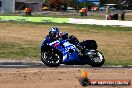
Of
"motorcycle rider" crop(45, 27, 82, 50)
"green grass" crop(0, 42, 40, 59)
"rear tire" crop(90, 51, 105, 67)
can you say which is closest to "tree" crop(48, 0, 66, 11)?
"green grass" crop(0, 42, 40, 59)

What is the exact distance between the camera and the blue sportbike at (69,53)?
1451 centimetres

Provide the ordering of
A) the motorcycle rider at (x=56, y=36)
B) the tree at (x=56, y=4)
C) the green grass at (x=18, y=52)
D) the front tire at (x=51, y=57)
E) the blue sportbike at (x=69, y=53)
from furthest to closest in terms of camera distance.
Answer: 1. the tree at (x=56, y=4)
2. the green grass at (x=18, y=52)
3. the front tire at (x=51, y=57)
4. the blue sportbike at (x=69, y=53)
5. the motorcycle rider at (x=56, y=36)

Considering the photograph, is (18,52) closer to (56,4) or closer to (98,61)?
(98,61)

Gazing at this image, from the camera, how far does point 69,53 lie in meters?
14.5

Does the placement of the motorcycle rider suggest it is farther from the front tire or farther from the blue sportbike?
the front tire

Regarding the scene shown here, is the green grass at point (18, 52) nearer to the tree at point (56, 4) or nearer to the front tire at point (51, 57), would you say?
the front tire at point (51, 57)

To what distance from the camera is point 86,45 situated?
14547 millimetres

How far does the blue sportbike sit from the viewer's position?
47.6 feet

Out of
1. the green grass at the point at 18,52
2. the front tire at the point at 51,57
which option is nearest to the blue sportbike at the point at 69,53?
the front tire at the point at 51,57

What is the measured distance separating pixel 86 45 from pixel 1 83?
185 inches

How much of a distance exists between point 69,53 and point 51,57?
681 millimetres

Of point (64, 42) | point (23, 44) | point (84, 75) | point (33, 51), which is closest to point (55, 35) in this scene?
point (64, 42)

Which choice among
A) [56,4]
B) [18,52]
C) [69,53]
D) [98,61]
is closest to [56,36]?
[69,53]

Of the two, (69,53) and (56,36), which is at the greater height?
(56,36)
